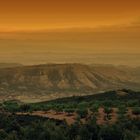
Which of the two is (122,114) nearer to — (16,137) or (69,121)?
(69,121)

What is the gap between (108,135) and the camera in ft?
224

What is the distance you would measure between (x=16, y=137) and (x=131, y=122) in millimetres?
17414

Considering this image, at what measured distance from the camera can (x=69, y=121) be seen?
258ft

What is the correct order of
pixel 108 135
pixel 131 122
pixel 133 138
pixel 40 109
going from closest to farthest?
pixel 133 138, pixel 108 135, pixel 131 122, pixel 40 109

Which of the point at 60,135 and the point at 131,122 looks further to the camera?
the point at 131,122

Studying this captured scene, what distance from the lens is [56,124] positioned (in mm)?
76312

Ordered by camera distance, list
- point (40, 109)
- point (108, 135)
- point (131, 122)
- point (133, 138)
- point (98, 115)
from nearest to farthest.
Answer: point (133, 138) < point (108, 135) < point (131, 122) < point (98, 115) < point (40, 109)

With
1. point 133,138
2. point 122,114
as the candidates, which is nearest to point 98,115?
point 122,114

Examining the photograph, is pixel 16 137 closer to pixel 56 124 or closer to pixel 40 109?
pixel 56 124

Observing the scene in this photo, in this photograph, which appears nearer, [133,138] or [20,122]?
[133,138]

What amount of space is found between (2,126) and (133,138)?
21795 mm

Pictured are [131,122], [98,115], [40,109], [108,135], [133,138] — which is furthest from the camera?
[40,109]

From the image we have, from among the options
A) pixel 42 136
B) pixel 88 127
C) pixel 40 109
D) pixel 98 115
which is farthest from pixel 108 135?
pixel 40 109

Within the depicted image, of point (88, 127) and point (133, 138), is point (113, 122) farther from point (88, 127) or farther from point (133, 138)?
point (133, 138)
